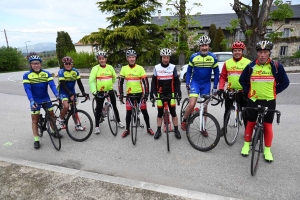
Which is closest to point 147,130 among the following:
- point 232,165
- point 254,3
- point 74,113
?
point 74,113

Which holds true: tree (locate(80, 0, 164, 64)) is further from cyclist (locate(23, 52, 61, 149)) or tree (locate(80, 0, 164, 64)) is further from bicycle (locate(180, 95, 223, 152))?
bicycle (locate(180, 95, 223, 152))

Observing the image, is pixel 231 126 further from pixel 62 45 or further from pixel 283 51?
pixel 283 51

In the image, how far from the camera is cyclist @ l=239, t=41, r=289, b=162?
3.23m

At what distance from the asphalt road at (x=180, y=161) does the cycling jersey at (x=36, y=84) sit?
Answer: 3.77 ft

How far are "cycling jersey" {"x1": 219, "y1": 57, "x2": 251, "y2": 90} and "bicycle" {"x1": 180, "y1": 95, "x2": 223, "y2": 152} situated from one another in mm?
401

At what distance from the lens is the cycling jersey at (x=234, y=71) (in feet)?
13.3

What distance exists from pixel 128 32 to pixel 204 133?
47.8 feet

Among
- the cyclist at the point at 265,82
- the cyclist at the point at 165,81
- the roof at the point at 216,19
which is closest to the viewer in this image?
the cyclist at the point at 265,82

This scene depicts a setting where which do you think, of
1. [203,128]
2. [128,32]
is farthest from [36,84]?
[128,32]

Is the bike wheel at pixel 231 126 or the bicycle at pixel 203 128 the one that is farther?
the bike wheel at pixel 231 126

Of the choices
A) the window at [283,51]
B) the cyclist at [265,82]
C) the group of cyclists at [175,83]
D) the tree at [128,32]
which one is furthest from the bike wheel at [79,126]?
the window at [283,51]

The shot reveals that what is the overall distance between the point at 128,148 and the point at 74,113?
61.0 inches

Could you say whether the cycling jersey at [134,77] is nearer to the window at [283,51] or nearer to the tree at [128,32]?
the tree at [128,32]

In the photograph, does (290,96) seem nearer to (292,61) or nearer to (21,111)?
(21,111)
